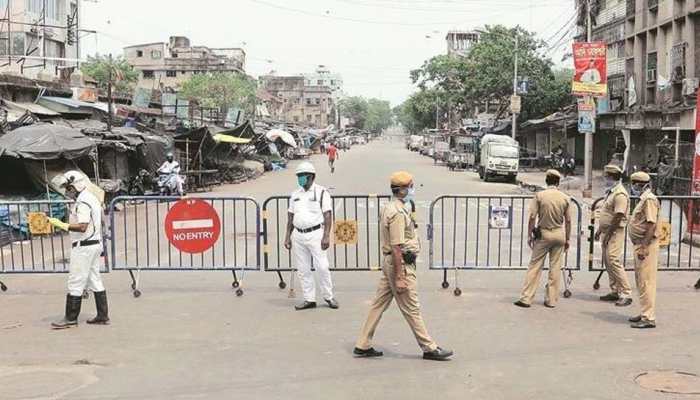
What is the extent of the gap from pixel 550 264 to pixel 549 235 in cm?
35

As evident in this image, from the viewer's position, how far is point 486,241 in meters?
13.8

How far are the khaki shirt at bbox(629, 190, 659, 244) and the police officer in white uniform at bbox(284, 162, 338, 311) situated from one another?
328cm

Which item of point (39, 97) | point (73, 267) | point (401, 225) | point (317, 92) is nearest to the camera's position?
point (401, 225)

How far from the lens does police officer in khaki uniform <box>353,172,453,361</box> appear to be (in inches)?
239

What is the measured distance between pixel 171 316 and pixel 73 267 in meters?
1.15

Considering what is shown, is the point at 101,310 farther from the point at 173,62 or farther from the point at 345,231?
the point at 173,62

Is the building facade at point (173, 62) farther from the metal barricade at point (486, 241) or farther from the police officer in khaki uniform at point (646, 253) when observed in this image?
the police officer in khaki uniform at point (646, 253)

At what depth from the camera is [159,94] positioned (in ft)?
140

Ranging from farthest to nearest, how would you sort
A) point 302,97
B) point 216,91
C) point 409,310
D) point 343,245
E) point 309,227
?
point 302,97
point 216,91
point 343,245
point 309,227
point 409,310

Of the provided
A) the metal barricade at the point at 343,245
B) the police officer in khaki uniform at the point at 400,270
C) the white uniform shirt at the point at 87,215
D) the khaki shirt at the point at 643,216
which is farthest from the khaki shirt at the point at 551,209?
the white uniform shirt at the point at 87,215

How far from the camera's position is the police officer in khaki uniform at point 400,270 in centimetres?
608

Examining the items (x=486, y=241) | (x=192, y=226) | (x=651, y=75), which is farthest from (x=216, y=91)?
(x=192, y=226)

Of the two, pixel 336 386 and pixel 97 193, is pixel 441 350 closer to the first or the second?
pixel 336 386

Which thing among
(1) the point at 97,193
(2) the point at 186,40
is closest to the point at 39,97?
(1) the point at 97,193
